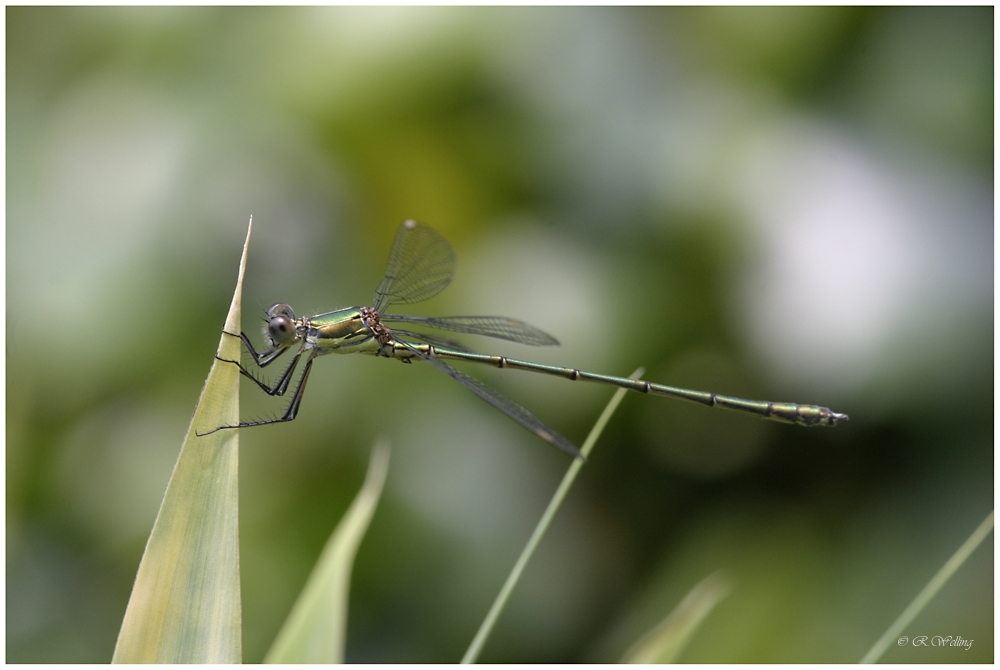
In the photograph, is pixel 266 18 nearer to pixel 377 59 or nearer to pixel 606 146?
pixel 377 59

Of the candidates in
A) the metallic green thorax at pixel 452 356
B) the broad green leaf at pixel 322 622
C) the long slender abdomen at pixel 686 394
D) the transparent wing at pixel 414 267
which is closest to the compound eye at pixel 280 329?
the metallic green thorax at pixel 452 356

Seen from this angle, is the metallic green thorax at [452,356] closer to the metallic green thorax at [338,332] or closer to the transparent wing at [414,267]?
the metallic green thorax at [338,332]

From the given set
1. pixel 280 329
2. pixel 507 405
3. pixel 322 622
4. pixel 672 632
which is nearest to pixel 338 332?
pixel 280 329

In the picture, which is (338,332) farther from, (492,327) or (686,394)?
(686,394)

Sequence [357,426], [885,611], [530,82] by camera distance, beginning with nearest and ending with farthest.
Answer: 1. [885,611]
2. [357,426]
3. [530,82]

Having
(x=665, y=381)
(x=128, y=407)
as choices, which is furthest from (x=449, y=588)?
(x=128, y=407)

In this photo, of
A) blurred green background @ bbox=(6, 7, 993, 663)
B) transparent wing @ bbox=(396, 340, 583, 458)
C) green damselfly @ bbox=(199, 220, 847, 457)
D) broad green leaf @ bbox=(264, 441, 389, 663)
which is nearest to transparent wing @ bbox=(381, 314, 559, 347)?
green damselfly @ bbox=(199, 220, 847, 457)

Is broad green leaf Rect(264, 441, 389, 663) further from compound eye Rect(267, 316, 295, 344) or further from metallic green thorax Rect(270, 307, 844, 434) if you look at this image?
metallic green thorax Rect(270, 307, 844, 434)
